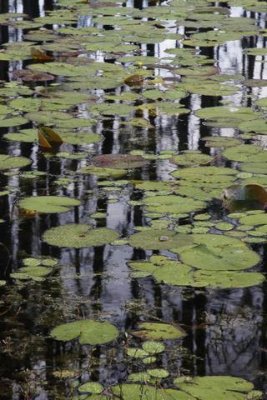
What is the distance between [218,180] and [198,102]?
1502 mm

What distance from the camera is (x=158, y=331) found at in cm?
307

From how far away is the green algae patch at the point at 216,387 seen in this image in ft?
8.77

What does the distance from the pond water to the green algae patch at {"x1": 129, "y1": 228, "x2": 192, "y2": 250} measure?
10 mm

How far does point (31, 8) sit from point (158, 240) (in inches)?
216

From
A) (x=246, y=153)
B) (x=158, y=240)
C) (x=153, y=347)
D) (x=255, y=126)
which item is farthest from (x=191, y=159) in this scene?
(x=153, y=347)

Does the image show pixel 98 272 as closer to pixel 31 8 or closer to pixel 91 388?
pixel 91 388

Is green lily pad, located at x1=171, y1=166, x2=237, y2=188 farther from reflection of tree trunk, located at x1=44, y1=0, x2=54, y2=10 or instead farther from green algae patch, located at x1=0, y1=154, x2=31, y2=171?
reflection of tree trunk, located at x1=44, y1=0, x2=54, y2=10

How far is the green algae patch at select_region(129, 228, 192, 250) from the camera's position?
370cm

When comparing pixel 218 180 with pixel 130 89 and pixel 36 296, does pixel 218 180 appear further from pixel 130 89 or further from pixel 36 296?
pixel 130 89

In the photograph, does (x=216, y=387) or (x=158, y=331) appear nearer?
(x=216, y=387)

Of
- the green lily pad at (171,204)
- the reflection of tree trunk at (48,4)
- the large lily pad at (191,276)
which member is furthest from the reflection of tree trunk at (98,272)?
the reflection of tree trunk at (48,4)

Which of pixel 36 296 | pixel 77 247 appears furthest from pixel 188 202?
pixel 36 296

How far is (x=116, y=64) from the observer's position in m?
6.77

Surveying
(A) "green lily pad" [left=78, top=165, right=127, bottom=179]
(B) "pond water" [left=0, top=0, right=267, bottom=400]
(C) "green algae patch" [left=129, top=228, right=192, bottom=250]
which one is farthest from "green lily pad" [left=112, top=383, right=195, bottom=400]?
(A) "green lily pad" [left=78, top=165, right=127, bottom=179]
